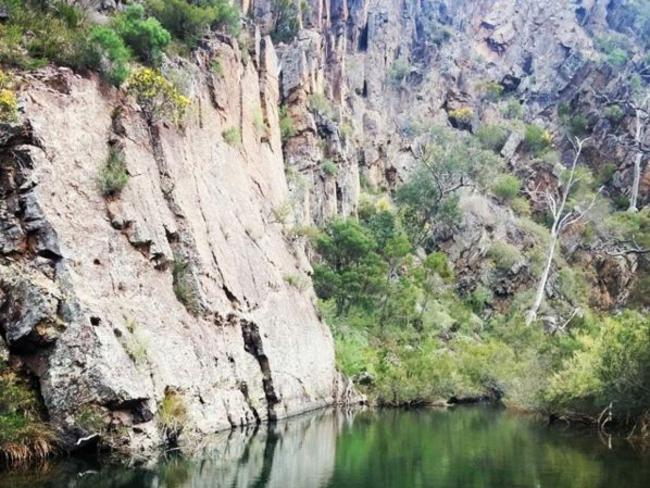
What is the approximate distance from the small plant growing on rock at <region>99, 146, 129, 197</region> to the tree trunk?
41.4 m

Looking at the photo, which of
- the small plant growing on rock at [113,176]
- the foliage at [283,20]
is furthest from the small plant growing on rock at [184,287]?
the foliage at [283,20]

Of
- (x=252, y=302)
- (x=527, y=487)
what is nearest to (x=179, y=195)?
(x=252, y=302)

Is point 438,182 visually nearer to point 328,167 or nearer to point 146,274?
point 328,167

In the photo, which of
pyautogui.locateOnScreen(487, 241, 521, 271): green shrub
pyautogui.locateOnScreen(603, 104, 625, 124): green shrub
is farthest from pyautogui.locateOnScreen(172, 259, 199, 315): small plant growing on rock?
pyautogui.locateOnScreen(603, 104, 625, 124): green shrub

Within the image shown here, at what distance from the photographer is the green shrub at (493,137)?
275ft

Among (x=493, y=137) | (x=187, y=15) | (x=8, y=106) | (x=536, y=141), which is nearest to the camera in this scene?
(x=8, y=106)

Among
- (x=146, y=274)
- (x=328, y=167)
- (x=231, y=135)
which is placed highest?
(x=328, y=167)

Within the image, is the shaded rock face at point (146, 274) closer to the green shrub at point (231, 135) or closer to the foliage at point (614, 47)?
the green shrub at point (231, 135)

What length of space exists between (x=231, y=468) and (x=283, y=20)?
5059cm

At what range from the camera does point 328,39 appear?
75.1m

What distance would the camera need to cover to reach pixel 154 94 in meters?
31.4

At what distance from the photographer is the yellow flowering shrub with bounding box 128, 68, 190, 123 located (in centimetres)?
3094

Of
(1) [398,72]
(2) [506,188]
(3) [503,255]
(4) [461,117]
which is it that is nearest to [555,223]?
(3) [503,255]

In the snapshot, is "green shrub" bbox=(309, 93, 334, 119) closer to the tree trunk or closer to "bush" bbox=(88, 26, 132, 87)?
the tree trunk
